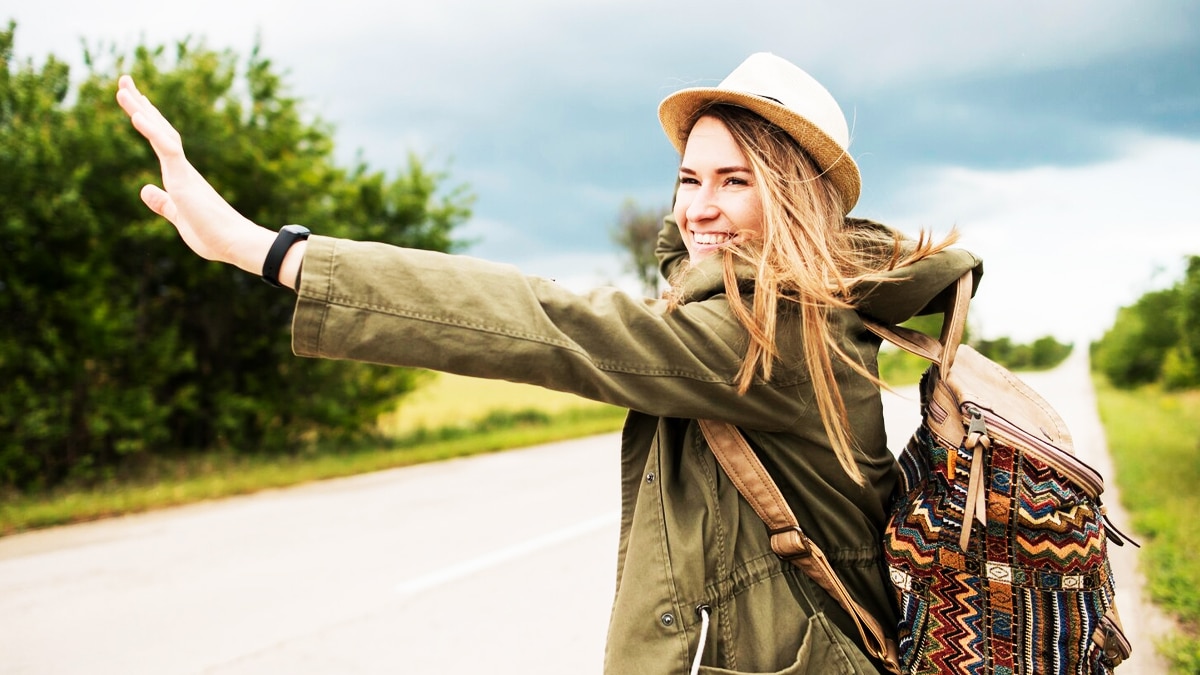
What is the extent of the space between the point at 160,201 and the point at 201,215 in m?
0.17

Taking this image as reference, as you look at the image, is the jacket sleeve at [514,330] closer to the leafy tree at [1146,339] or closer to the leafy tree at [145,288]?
the leafy tree at [145,288]

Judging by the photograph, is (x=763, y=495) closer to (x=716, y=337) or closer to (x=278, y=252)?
(x=716, y=337)

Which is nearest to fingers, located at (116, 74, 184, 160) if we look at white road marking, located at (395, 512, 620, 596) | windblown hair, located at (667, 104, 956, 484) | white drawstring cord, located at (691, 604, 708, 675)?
windblown hair, located at (667, 104, 956, 484)

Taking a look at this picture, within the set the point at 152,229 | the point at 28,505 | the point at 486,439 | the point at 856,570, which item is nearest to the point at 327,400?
the point at 486,439

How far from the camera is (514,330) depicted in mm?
1201

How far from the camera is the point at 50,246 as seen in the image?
24.6 feet

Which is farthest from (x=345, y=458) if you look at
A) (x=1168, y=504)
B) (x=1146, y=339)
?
(x=1146, y=339)

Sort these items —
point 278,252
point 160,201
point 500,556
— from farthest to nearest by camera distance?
point 500,556
point 160,201
point 278,252

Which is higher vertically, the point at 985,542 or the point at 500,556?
the point at 985,542

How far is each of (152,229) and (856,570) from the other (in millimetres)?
8123

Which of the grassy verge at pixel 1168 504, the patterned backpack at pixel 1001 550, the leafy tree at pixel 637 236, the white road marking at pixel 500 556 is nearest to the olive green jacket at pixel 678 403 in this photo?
the patterned backpack at pixel 1001 550

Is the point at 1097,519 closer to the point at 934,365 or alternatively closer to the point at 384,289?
the point at 934,365

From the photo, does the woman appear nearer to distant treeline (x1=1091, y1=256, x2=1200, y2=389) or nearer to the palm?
the palm

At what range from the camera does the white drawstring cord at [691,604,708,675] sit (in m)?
1.34
